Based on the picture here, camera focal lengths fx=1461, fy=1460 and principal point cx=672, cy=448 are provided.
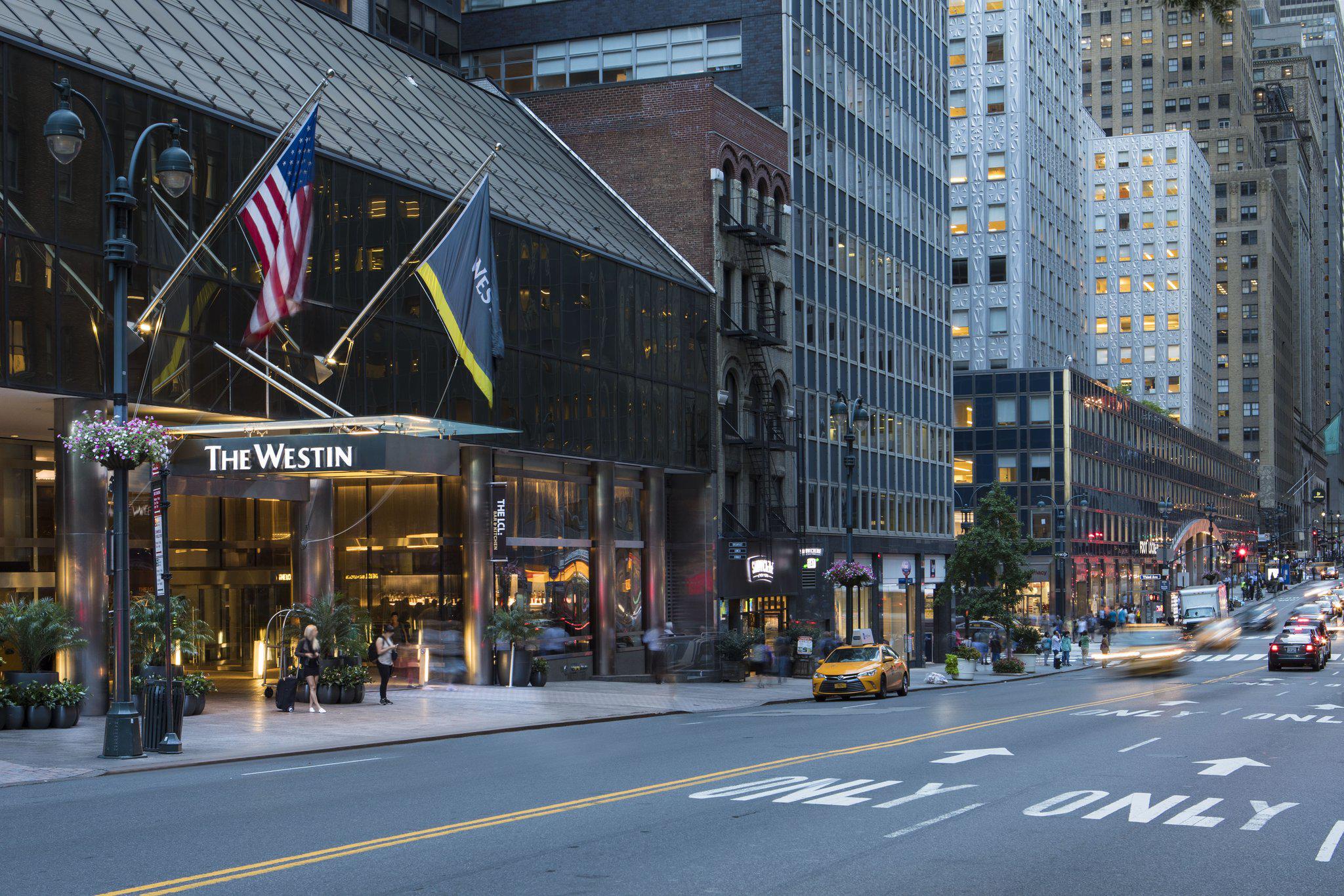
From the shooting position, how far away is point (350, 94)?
3912 cm

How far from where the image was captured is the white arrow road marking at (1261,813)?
14.9 m

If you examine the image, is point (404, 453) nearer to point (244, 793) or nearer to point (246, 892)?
point (244, 793)

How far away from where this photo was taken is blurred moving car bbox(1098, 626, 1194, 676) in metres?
48.1

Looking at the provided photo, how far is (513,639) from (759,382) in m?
19.5

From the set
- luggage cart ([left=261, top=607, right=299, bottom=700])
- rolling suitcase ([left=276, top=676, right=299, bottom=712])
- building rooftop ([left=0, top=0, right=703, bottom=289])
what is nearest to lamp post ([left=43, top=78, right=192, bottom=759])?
A: rolling suitcase ([left=276, top=676, right=299, bottom=712])

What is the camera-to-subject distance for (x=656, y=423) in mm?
47406

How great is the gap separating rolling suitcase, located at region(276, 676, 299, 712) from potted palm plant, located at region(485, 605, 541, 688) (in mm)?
9621

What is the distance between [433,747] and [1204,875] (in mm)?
14098

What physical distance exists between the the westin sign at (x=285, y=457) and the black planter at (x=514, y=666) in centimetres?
1233

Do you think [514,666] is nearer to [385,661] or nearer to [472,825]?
[385,661]

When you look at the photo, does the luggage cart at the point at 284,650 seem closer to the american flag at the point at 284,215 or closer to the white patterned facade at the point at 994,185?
the american flag at the point at 284,215

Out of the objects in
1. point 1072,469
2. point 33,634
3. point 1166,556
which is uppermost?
point 1072,469

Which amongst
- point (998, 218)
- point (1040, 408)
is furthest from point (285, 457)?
point (998, 218)

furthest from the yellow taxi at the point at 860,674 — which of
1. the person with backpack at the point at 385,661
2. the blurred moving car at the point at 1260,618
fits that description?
the blurred moving car at the point at 1260,618
